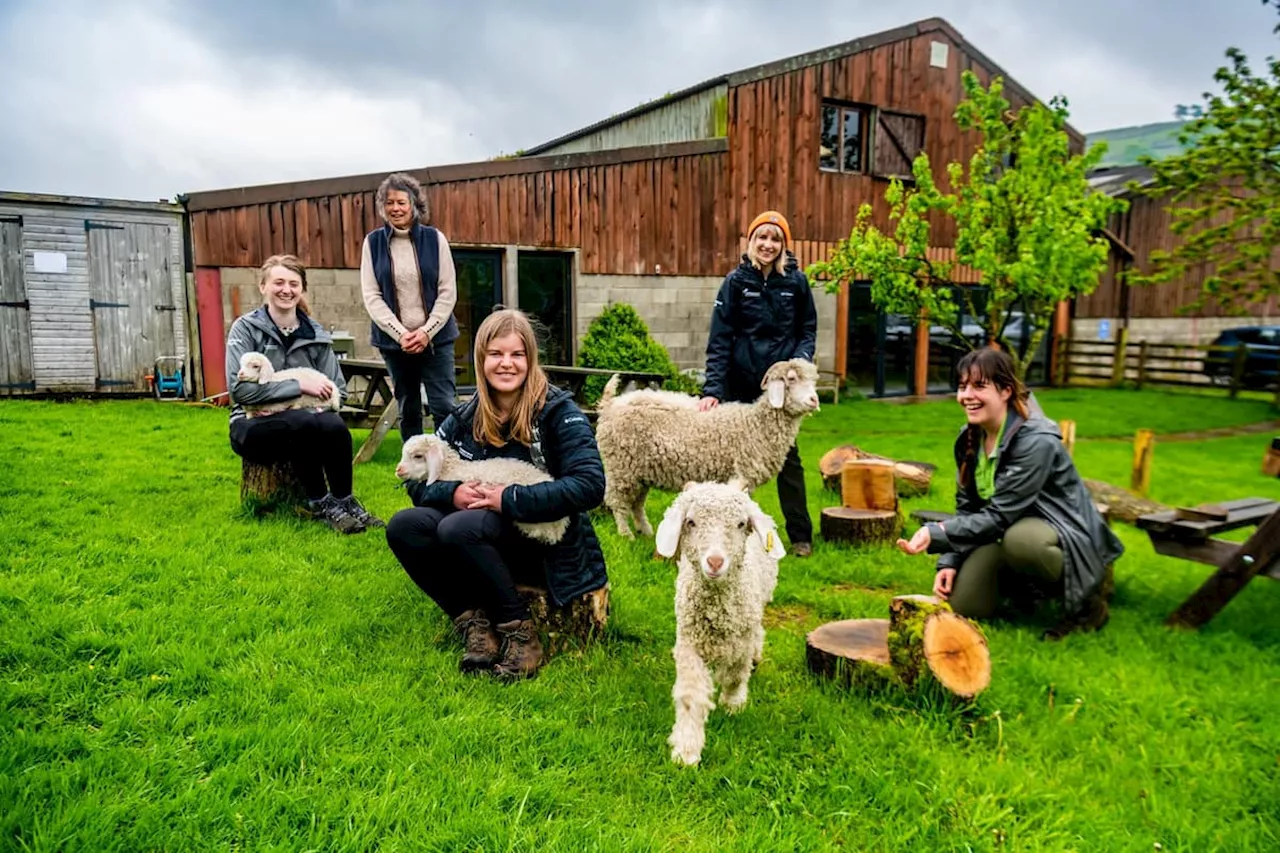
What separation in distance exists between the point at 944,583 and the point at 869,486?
2096mm

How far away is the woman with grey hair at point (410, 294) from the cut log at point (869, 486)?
3323 mm

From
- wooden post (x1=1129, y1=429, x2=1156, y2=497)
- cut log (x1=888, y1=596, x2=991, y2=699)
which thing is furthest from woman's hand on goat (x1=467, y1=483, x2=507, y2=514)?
wooden post (x1=1129, y1=429, x2=1156, y2=497)

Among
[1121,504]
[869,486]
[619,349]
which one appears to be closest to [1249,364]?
[1121,504]

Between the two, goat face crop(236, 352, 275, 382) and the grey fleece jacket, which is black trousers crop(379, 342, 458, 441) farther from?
goat face crop(236, 352, 275, 382)

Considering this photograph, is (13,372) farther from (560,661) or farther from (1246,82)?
(1246,82)

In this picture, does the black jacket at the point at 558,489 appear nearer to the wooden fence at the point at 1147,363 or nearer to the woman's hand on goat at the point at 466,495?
the woman's hand on goat at the point at 466,495

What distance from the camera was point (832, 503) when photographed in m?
7.08

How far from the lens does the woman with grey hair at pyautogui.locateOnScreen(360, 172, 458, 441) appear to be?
5.50m

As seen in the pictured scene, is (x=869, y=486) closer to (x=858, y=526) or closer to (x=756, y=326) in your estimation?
(x=858, y=526)

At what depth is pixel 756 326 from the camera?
5332mm

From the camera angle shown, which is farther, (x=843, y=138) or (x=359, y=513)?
(x=843, y=138)

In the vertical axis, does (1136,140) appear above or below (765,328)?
above

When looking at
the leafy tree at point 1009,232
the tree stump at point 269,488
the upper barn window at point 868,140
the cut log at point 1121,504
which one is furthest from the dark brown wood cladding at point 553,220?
the cut log at point 1121,504

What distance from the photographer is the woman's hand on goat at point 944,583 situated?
4164mm
